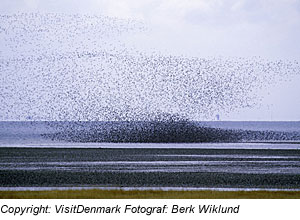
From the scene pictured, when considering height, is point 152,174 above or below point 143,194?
below

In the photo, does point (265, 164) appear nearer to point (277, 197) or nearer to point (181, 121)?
point (277, 197)

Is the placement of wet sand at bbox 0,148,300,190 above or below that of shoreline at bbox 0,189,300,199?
below

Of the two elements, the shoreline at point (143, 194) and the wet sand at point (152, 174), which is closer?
the shoreline at point (143, 194)

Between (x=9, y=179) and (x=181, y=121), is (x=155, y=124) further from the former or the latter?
(x=9, y=179)

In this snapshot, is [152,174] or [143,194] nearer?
[143,194]

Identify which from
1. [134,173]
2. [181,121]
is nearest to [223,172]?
[134,173]

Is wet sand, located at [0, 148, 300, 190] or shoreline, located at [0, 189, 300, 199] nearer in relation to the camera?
shoreline, located at [0, 189, 300, 199]

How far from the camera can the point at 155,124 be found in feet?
120

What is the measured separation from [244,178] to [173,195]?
3.67 metres

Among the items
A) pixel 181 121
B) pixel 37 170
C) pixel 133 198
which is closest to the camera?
pixel 133 198

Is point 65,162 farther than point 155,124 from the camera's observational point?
No

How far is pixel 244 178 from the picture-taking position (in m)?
11.7

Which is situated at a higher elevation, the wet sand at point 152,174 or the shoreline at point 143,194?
the shoreline at point 143,194

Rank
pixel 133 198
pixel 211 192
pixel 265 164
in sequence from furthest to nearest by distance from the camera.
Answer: pixel 265 164
pixel 211 192
pixel 133 198
